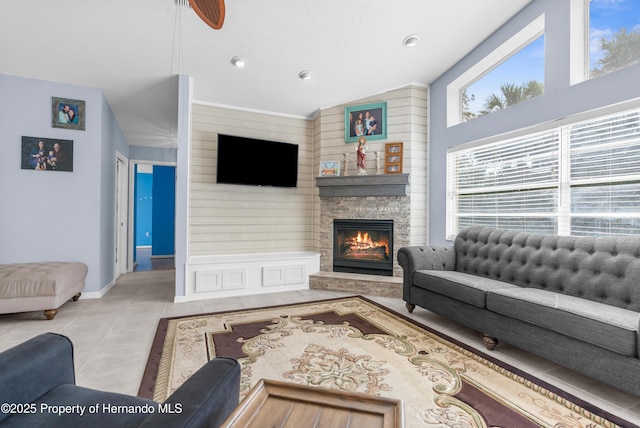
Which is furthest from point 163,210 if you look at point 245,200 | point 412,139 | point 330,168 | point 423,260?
point 423,260

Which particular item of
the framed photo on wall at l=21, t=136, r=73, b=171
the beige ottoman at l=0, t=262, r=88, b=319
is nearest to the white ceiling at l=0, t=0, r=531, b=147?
the framed photo on wall at l=21, t=136, r=73, b=171

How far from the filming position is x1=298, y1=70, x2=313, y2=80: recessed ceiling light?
12.7 ft

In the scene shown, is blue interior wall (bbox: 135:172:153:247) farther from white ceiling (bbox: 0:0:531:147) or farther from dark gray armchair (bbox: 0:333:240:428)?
dark gray armchair (bbox: 0:333:240:428)

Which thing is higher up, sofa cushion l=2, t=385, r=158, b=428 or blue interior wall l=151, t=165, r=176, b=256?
blue interior wall l=151, t=165, r=176, b=256

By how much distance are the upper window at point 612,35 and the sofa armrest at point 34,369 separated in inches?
156

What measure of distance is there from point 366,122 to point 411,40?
4.14ft

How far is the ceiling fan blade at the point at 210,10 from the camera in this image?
64.4 inches

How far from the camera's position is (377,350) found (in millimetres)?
2387

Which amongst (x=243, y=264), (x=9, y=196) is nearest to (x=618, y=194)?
(x=243, y=264)

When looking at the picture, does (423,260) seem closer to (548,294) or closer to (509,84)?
(548,294)

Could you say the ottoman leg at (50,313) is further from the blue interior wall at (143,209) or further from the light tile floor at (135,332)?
the blue interior wall at (143,209)

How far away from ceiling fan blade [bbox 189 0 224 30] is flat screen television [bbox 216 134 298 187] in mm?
2576

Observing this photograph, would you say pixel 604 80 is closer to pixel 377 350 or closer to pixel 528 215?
pixel 528 215

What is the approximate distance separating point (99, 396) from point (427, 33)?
398 centimetres
